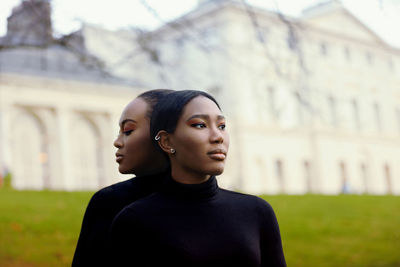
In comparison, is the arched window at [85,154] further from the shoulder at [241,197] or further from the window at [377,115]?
the window at [377,115]

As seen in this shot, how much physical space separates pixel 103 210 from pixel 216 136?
0.55 metres

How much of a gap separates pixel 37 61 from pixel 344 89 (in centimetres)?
2254

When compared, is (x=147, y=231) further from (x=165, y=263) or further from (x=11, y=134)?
(x=11, y=134)

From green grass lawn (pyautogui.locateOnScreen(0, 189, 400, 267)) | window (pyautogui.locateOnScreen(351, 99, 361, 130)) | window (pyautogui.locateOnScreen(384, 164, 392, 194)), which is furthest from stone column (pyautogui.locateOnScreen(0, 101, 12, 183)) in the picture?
window (pyautogui.locateOnScreen(384, 164, 392, 194))

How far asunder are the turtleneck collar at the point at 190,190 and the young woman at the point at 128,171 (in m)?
0.16

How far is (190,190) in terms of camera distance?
2.05 metres

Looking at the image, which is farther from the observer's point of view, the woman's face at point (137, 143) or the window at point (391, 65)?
the window at point (391, 65)

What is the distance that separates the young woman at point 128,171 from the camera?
221 cm

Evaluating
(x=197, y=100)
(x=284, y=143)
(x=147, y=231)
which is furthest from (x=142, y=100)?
(x=284, y=143)

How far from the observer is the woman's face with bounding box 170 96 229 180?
6.73 feet

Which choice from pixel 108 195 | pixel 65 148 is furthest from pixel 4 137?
pixel 108 195

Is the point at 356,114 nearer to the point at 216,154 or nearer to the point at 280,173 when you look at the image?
the point at 280,173

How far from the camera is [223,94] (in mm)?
36000

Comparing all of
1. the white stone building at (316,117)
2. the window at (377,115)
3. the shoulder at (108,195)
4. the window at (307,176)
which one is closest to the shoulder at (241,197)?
the shoulder at (108,195)
